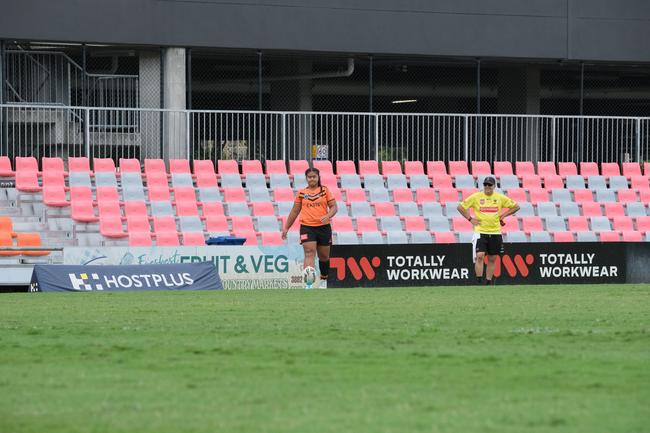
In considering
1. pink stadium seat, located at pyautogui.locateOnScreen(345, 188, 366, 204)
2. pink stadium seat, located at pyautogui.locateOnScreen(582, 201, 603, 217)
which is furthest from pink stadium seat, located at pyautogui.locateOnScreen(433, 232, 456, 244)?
pink stadium seat, located at pyautogui.locateOnScreen(582, 201, 603, 217)

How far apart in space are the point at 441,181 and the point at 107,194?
8187 mm

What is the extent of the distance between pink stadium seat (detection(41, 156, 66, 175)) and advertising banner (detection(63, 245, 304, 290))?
5147 mm

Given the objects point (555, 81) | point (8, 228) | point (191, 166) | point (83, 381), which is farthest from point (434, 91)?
point (83, 381)

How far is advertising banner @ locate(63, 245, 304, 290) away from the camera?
24828mm

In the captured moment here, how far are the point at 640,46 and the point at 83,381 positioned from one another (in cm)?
2937

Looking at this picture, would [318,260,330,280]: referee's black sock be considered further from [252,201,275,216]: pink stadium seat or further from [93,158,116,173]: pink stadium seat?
[93,158,116,173]: pink stadium seat

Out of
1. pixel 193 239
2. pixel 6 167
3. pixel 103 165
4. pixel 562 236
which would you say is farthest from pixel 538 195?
pixel 6 167

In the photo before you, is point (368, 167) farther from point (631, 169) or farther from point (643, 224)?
point (631, 169)

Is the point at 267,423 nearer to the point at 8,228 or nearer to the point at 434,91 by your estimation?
the point at 8,228

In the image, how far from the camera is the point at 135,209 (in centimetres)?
2883

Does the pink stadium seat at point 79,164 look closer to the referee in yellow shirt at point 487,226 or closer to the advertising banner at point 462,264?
the advertising banner at point 462,264

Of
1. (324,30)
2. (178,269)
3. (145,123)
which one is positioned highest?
(324,30)

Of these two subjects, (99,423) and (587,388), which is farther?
(587,388)

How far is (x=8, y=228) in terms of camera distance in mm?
26531
